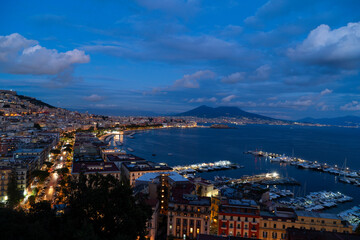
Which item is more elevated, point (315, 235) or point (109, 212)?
point (109, 212)

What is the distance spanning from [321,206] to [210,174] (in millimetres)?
10631

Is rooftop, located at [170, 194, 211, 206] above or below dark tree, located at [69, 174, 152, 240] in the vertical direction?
below

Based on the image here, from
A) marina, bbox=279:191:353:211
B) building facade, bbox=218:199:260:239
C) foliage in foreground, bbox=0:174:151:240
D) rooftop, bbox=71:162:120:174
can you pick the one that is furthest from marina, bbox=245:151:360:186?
foliage in foreground, bbox=0:174:151:240

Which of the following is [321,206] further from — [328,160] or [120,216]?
[328,160]

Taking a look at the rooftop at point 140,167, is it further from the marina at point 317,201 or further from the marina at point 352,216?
the marina at point 352,216

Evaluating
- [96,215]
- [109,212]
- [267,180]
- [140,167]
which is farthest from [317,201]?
[96,215]

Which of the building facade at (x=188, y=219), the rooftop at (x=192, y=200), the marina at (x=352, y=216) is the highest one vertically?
the rooftop at (x=192, y=200)

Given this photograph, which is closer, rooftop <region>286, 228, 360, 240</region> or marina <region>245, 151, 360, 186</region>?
rooftop <region>286, 228, 360, 240</region>

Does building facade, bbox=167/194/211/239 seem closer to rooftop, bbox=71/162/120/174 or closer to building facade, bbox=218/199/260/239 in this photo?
building facade, bbox=218/199/260/239

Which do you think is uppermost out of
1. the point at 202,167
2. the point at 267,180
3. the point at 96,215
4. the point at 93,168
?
the point at 96,215

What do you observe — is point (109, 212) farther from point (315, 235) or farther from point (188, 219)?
point (315, 235)

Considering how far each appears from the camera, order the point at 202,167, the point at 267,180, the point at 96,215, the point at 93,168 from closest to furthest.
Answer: the point at 96,215, the point at 93,168, the point at 267,180, the point at 202,167

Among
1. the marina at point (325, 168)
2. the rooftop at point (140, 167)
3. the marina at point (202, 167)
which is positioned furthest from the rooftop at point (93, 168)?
the marina at point (325, 168)

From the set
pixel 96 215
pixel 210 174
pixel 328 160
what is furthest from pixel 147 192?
pixel 328 160
